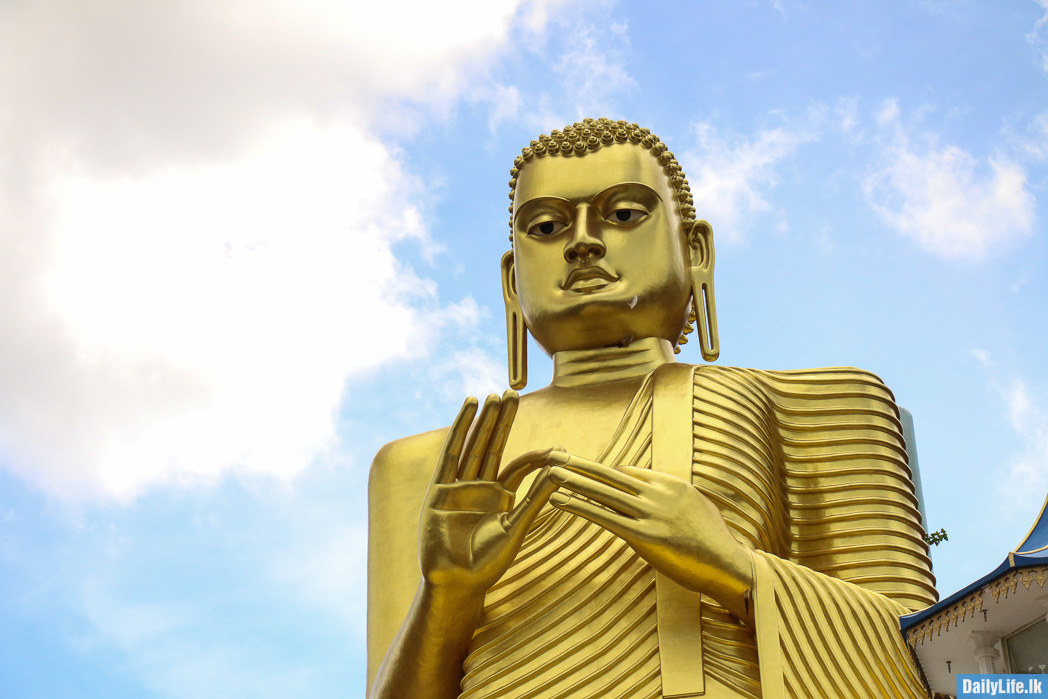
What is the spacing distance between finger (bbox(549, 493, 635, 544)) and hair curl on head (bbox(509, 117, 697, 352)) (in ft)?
5.60

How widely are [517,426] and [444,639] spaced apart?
1112 millimetres

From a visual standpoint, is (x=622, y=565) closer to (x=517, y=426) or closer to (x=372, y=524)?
(x=517, y=426)

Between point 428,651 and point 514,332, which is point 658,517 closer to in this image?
point 428,651

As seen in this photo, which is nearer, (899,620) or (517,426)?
(899,620)

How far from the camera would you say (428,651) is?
15.6 ft

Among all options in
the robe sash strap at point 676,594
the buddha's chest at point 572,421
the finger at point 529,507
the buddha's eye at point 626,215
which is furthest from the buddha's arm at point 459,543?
the buddha's eye at point 626,215

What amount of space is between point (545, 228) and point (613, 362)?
2.05ft

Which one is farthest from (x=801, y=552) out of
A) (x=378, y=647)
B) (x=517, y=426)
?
(x=378, y=647)

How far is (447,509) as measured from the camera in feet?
14.4

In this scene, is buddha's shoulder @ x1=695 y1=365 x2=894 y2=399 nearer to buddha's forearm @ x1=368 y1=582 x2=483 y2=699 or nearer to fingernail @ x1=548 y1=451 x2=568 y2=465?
fingernail @ x1=548 y1=451 x2=568 y2=465

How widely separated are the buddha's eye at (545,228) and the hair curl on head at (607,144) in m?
0.20

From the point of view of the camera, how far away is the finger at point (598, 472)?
14.0 feet

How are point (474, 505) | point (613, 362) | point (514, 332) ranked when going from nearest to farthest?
point (474, 505)
point (613, 362)
point (514, 332)

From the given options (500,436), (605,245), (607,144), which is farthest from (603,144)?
(500,436)
